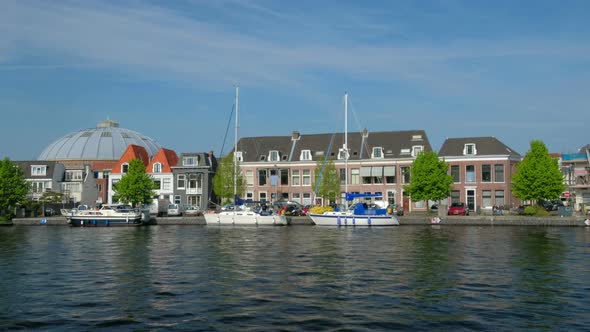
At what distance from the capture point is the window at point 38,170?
11056 centimetres

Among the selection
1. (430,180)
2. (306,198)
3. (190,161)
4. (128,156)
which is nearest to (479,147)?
(430,180)

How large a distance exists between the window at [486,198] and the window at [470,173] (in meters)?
2.68

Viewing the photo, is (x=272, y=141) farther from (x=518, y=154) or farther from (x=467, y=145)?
(x=518, y=154)

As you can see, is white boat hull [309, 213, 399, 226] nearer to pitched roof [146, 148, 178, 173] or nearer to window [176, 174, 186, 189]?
window [176, 174, 186, 189]

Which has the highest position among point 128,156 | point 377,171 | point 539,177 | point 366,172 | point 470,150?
point 128,156

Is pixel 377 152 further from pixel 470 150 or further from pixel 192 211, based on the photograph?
pixel 192 211

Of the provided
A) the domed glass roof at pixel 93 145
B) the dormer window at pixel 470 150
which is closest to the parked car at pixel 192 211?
the dormer window at pixel 470 150

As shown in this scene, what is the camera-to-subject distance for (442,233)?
187 ft

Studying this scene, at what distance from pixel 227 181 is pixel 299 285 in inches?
2450

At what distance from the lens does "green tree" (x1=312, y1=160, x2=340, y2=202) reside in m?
87.2

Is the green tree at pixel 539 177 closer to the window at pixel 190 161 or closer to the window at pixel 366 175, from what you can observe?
the window at pixel 366 175

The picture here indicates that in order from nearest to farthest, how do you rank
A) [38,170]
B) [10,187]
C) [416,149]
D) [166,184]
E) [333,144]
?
[10,187], [416,149], [333,144], [166,184], [38,170]

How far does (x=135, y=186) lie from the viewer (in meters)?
88.2

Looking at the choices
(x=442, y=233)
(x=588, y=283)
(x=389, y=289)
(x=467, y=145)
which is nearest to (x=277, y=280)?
(x=389, y=289)
